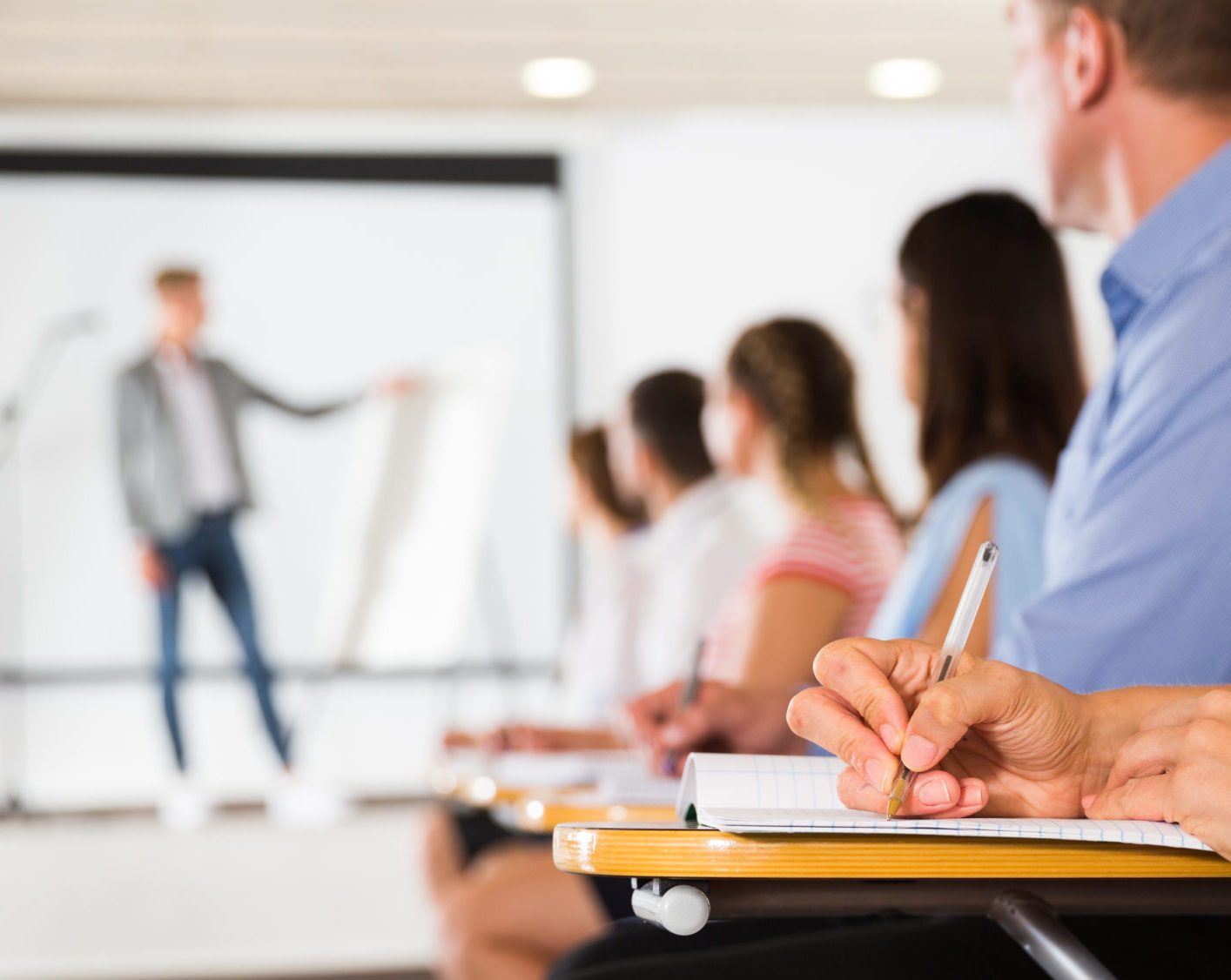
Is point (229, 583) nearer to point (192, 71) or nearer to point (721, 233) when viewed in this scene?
point (192, 71)

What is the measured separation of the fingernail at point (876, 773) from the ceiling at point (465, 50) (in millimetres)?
3397

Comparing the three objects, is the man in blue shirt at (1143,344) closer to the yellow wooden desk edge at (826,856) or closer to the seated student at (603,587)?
the yellow wooden desk edge at (826,856)

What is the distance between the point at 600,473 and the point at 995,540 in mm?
2268

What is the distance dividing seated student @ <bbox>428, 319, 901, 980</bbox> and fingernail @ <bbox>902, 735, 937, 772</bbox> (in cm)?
128

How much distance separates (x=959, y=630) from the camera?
70 centimetres

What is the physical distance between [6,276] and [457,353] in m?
1.46

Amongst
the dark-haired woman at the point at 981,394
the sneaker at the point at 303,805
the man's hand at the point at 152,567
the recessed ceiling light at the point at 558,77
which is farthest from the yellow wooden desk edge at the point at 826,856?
the man's hand at the point at 152,567

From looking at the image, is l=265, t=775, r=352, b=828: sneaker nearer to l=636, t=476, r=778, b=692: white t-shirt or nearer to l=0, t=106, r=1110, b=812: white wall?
l=0, t=106, r=1110, b=812: white wall

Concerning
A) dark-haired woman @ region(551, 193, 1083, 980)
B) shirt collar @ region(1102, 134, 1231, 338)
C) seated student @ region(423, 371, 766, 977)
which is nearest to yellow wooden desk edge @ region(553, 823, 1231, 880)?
shirt collar @ region(1102, 134, 1231, 338)

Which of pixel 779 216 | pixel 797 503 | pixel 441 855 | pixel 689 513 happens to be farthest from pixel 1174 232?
pixel 779 216

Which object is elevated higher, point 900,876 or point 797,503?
point 797,503

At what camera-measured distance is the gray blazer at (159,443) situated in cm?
448

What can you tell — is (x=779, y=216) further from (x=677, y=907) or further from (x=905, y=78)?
(x=677, y=907)

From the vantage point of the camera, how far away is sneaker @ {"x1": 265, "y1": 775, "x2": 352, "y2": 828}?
437cm
